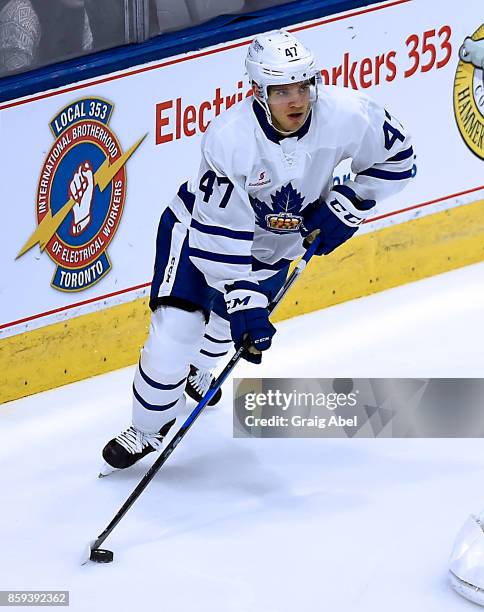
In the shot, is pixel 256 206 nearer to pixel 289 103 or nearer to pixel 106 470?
pixel 289 103

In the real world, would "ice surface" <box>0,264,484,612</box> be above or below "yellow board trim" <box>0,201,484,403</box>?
above

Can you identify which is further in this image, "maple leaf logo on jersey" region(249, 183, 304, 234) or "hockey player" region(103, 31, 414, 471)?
"maple leaf logo on jersey" region(249, 183, 304, 234)

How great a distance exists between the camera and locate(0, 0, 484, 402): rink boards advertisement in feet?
15.5

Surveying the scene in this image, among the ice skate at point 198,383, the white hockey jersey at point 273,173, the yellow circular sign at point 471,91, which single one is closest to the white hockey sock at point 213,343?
the ice skate at point 198,383

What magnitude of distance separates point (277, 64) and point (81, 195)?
116 cm

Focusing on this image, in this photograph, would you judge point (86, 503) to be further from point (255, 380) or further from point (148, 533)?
point (255, 380)

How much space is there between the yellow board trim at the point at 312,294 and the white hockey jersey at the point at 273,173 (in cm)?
80

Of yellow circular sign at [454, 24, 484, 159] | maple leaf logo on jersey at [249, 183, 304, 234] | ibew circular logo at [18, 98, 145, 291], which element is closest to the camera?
maple leaf logo on jersey at [249, 183, 304, 234]

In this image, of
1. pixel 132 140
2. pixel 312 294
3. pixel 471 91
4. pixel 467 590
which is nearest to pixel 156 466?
pixel 467 590

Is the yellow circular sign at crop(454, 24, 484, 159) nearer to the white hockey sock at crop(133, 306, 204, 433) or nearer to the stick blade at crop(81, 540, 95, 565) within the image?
the white hockey sock at crop(133, 306, 204, 433)

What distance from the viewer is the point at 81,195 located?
15.9 feet

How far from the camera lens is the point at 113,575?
379cm

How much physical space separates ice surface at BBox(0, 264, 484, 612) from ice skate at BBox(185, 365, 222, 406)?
6 centimetres

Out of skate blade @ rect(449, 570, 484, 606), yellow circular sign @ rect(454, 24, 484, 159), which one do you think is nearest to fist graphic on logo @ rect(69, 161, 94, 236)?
yellow circular sign @ rect(454, 24, 484, 159)
